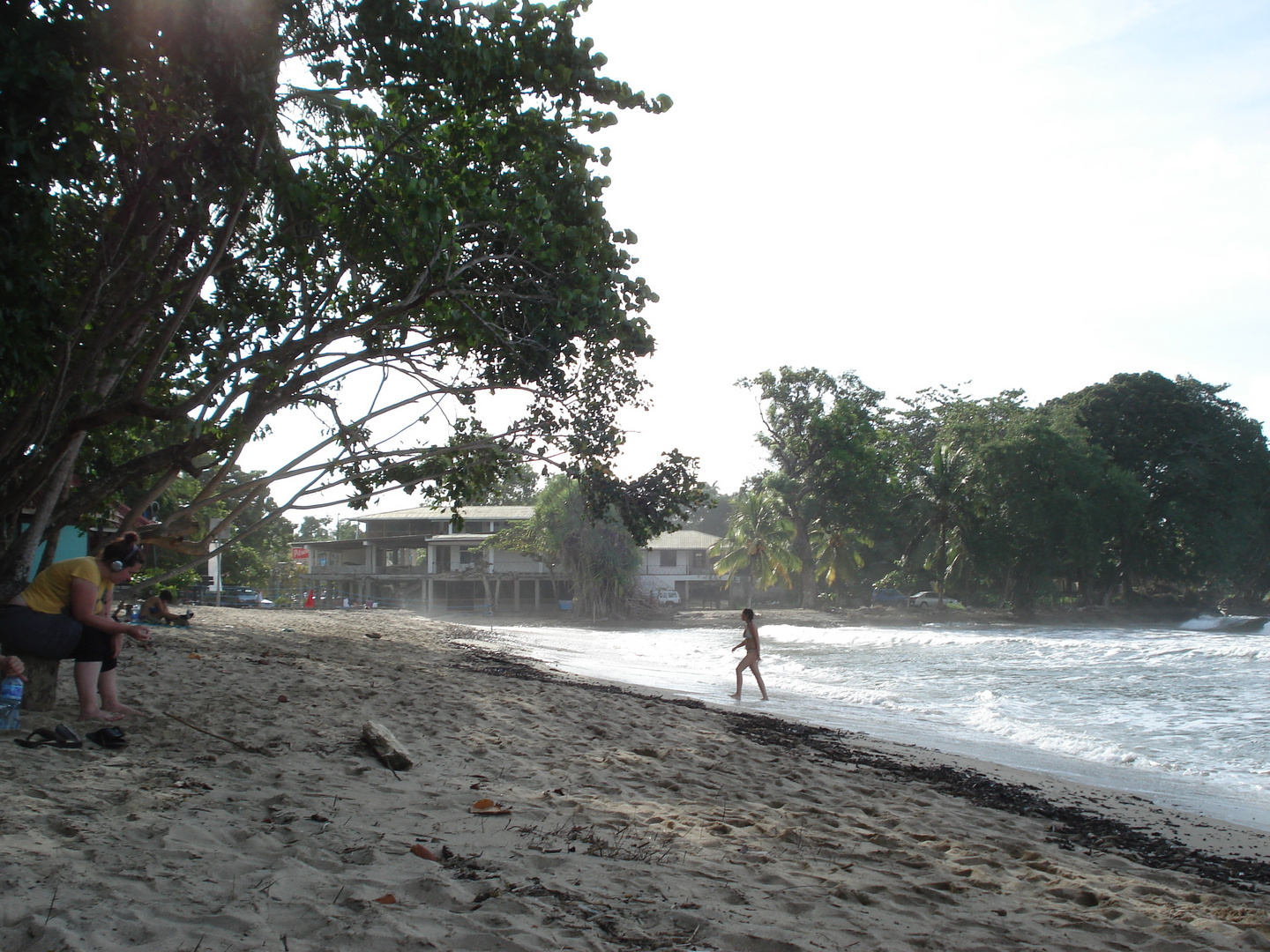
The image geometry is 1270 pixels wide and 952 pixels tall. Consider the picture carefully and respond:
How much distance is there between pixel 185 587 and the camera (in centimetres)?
3042

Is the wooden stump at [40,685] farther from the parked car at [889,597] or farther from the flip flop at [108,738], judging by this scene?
the parked car at [889,597]

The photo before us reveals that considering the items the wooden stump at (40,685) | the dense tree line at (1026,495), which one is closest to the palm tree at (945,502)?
the dense tree line at (1026,495)

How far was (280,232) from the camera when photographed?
782 cm

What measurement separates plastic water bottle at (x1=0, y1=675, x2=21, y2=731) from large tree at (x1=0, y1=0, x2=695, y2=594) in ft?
4.02

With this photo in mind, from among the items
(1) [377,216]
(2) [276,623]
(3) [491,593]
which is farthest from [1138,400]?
(1) [377,216]

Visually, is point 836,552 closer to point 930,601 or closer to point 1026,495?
point 930,601

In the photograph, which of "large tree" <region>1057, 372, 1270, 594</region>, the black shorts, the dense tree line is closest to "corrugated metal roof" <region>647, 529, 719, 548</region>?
the dense tree line

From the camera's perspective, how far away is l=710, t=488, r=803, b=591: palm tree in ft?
150

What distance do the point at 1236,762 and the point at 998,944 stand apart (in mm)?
8440

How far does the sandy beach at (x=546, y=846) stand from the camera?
280 cm

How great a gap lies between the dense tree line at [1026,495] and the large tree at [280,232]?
3811 cm

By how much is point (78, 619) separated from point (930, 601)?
49.2m

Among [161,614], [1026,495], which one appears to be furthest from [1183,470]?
[161,614]

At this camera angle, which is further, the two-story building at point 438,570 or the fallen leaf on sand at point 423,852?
the two-story building at point 438,570
